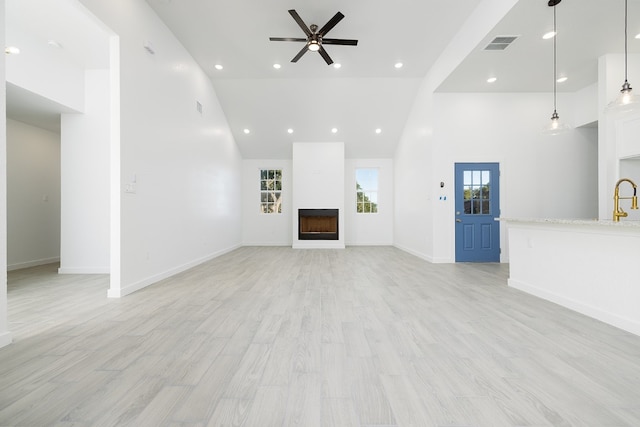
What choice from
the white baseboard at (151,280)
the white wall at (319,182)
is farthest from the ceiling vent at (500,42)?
the white baseboard at (151,280)

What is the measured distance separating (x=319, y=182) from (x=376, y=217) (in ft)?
7.06

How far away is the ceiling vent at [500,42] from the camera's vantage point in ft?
12.5

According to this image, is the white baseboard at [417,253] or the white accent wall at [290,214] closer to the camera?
the white baseboard at [417,253]

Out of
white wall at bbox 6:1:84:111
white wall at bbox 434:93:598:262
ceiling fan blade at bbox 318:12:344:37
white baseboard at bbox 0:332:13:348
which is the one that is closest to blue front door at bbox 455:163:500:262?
white wall at bbox 434:93:598:262

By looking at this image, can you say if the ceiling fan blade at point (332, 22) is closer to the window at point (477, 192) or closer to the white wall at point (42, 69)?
the white wall at point (42, 69)

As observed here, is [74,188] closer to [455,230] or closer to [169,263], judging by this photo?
[169,263]

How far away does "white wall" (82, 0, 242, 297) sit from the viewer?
3365 mm

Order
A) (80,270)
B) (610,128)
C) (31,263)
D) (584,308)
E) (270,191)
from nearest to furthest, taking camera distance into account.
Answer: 1. (584,308)
2. (610,128)
3. (80,270)
4. (31,263)
5. (270,191)

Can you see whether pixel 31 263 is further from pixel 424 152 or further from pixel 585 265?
pixel 585 265

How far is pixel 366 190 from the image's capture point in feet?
29.0

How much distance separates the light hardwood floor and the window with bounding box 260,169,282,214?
A: 566cm

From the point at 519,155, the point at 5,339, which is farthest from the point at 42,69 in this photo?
the point at 519,155

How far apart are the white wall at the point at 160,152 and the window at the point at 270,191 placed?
8.92 ft

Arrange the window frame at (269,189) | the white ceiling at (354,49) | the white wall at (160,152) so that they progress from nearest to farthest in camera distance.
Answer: the white wall at (160,152) < the white ceiling at (354,49) < the window frame at (269,189)
